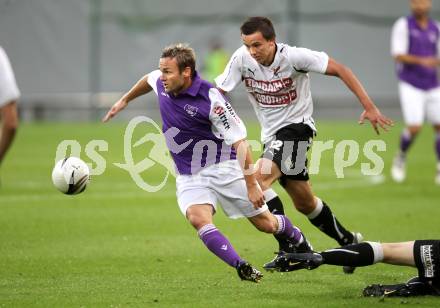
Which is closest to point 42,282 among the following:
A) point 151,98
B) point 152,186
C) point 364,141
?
point 152,186

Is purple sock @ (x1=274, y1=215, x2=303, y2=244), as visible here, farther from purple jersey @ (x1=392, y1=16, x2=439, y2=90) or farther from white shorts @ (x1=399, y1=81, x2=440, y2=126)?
purple jersey @ (x1=392, y1=16, x2=439, y2=90)

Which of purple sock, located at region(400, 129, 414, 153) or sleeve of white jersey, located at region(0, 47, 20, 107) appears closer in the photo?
sleeve of white jersey, located at region(0, 47, 20, 107)

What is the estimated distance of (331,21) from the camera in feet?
91.8

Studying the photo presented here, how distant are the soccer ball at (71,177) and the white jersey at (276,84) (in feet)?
5.02

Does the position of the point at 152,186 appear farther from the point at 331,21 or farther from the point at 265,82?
the point at 331,21

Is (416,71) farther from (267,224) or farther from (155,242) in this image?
(267,224)

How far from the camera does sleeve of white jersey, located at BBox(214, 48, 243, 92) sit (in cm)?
902

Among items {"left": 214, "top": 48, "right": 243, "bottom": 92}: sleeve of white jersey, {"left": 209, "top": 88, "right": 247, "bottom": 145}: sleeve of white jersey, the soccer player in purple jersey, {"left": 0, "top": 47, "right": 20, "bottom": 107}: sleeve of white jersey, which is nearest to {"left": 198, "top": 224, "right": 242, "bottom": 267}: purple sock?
the soccer player in purple jersey

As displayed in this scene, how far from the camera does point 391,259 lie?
7277mm

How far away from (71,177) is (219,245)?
173 centimetres

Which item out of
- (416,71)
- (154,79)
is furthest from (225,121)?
(416,71)

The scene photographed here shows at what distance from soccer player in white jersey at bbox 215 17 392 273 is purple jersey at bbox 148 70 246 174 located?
0.81 meters

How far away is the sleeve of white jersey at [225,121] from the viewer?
25.8ft

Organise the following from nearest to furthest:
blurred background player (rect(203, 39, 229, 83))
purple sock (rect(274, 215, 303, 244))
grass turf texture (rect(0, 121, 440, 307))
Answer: grass turf texture (rect(0, 121, 440, 307))
purple sock (rect(274, 215, 303, 244))
blurred background player (rect(203, 39, 229, 83))
